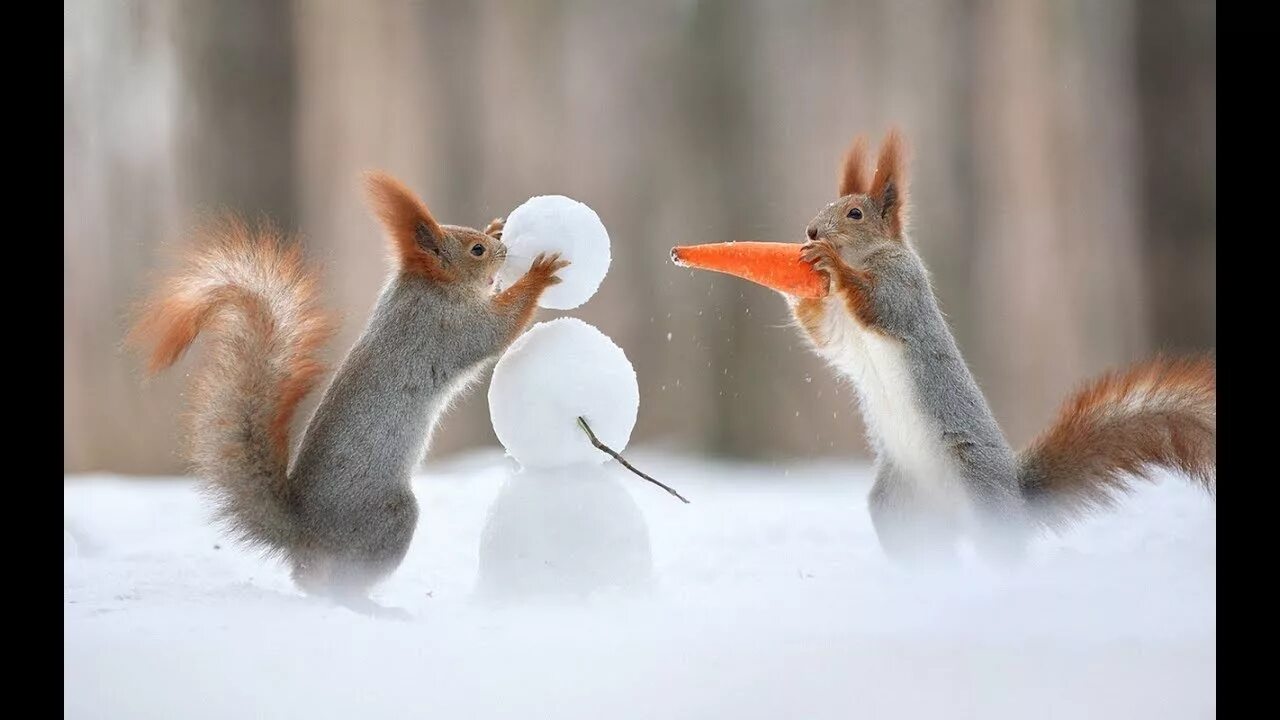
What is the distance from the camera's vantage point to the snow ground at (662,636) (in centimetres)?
106

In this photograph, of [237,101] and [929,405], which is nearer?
[929,405]

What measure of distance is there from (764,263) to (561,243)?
9.2 inches

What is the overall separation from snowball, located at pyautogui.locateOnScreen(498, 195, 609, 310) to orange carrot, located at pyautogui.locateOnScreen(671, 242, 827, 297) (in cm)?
10

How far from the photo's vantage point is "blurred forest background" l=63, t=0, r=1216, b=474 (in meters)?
1.55

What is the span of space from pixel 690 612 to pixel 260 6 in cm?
117

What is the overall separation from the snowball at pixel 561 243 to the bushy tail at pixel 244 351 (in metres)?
0.23

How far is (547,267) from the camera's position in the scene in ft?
3.78

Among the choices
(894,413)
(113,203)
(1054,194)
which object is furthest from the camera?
(1054,194)

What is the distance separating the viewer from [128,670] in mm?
1064

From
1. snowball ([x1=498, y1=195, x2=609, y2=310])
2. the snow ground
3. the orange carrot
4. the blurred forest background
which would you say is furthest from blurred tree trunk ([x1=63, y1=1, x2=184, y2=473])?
the orange carrot

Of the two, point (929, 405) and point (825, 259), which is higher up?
point (825, 259)

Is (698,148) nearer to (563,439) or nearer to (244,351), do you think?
(563,439)

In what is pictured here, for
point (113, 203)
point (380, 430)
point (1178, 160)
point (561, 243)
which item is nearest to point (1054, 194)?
point (1178, 160)
